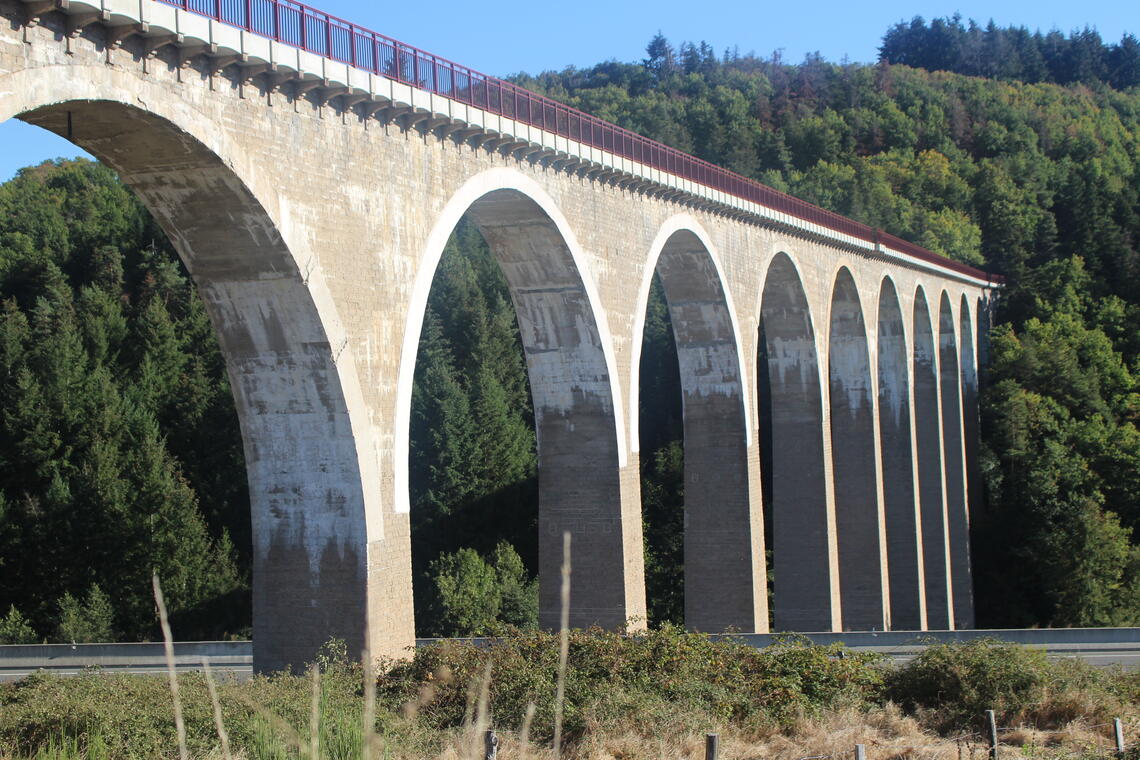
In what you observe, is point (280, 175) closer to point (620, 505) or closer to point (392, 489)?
point (392, 489)

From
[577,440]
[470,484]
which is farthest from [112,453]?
[577,440]

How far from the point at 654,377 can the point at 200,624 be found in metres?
27.5

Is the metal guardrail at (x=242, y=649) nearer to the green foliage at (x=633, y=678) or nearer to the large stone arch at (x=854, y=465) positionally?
the green foliage at (x=633, y=678)

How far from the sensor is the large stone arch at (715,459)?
94.5ft

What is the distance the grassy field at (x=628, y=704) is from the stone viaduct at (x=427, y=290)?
1.92 m

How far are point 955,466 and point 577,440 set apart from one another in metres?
31.3

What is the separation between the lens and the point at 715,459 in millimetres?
29719

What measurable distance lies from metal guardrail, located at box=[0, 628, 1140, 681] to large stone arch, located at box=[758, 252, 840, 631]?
7089 millimetres

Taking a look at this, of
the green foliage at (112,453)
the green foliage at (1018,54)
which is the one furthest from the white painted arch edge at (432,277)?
the green foliage at (1018,54)

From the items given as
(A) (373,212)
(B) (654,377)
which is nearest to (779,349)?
(A) (373,212)

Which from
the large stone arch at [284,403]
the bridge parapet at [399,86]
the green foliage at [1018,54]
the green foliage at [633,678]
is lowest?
the green foliage at [633,678]

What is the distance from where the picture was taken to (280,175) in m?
14.5

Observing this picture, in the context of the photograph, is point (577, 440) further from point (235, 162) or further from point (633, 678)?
point (235, 162)

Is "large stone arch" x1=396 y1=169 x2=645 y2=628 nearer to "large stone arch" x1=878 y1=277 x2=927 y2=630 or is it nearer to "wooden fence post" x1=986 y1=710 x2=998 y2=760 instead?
"wooden fence post" x1=986 y1=710 x2=998 y2=760
